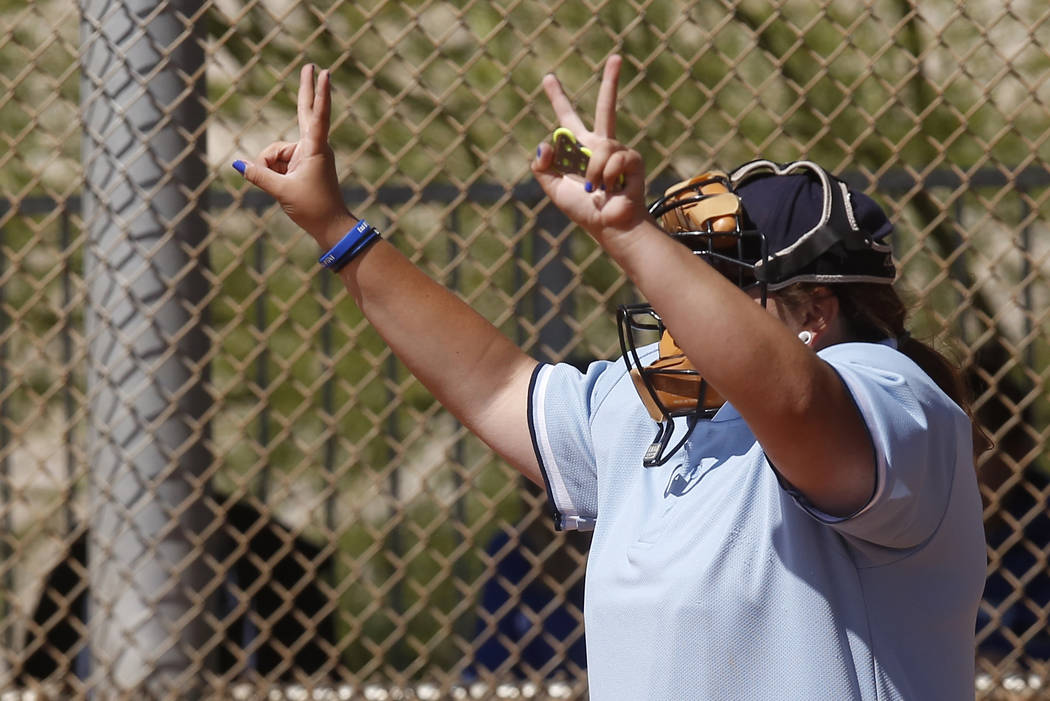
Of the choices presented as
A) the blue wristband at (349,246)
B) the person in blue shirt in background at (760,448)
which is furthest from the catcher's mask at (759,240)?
the blue wristband at (349,246)

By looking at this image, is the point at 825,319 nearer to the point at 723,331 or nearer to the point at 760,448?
the point at 760,448

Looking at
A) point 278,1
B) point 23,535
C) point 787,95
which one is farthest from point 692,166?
point 23,535

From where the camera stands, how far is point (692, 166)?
149 inches

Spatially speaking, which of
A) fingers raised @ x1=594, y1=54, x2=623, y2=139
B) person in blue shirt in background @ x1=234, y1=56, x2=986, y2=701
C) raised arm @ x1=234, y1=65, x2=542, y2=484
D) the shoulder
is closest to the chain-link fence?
raised arm @ x1=234, y1=65, x2=542, y2=484

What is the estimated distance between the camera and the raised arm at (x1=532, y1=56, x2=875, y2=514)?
3.91 feet

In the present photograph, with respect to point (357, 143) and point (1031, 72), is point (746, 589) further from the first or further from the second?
point (1031, 72)

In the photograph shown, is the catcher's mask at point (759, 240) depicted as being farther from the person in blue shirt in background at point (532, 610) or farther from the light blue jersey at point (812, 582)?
the person in blue shirt in background at point (532, 610)

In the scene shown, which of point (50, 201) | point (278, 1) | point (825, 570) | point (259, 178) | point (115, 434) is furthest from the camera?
point (278, 1)

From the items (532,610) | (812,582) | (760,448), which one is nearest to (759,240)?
(760,448)

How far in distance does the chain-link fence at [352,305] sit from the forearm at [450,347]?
4.36ft

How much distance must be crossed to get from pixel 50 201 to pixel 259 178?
6.95ft

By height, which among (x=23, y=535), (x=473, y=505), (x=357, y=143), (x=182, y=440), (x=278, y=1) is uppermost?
(x=278, y=1)

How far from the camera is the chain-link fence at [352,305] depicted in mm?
3023

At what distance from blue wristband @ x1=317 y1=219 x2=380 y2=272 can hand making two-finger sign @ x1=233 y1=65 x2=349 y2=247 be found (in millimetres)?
21
